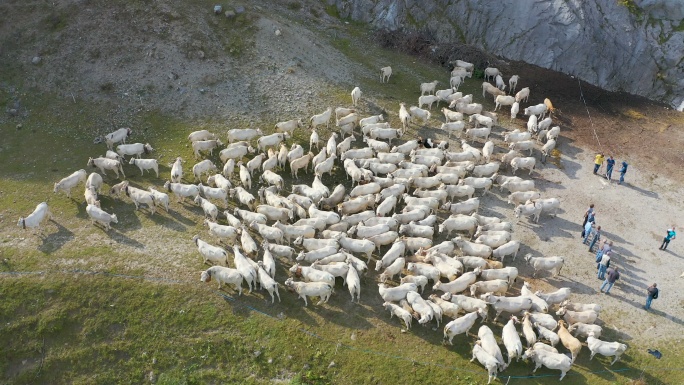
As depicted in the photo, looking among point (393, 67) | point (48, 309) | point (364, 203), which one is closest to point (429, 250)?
point (364, 203)

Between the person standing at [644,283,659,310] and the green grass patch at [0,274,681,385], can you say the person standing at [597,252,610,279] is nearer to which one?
the person standing at [644,283,659,310]

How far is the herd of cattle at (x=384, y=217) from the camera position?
67.2 feet

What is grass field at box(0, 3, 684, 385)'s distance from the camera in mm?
18828

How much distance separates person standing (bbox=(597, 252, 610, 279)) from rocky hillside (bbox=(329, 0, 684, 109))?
23713 mm

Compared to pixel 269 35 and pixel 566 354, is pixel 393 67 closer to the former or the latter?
pixel 269 35

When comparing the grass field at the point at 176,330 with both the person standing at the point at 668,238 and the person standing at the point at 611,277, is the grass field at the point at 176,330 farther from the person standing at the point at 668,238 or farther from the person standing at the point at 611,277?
the person standing at the point at 668,238

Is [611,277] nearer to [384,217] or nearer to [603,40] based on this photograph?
[384,217]

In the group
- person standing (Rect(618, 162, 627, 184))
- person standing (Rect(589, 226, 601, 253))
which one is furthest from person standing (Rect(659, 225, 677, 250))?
person standing (Rect(618, 162, 627, 184))

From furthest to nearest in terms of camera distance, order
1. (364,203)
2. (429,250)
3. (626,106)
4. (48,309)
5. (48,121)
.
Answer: (626,106) → (48,121) → (364,203) → (429,250) → (48,309)

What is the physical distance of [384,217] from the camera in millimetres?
24906

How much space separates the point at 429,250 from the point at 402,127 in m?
11.9

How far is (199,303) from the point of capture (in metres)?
20.5

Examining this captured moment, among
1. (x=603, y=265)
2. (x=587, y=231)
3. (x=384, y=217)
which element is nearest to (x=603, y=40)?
(x=587, y=231)

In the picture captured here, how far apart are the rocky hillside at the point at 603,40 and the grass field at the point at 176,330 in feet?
91.7
